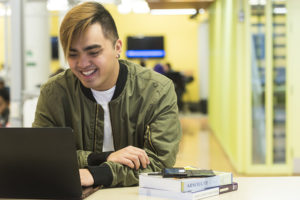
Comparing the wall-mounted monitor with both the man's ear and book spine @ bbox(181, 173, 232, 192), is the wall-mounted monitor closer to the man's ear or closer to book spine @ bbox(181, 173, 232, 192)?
the man's ear

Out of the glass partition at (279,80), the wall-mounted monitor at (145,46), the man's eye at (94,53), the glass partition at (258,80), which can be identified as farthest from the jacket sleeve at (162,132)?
the wall-mounted monitor at (145,46)

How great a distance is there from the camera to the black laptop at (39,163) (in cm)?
176

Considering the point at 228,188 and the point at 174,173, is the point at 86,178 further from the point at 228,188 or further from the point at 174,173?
the point at 228,188

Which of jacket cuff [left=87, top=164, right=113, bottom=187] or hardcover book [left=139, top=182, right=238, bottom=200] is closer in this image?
hardcover book [left=139, top=182, right=238, bottom=200]

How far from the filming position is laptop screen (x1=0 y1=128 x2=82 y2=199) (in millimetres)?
1760

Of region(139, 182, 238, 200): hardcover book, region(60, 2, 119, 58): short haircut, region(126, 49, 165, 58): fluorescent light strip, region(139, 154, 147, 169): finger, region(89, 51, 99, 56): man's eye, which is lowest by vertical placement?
region(139, 182, 238, 200): hardcover book

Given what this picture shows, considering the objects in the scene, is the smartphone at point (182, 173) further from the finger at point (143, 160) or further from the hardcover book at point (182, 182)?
the finger at point (143, 160)

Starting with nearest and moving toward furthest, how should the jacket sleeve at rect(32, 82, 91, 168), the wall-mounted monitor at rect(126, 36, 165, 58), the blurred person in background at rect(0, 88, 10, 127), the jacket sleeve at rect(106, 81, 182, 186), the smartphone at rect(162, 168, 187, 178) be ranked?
the smartphone at rect(162, 168, 187, 178) → the jacket sleeve at rect(106, 81, 182, 186) → the jacket sleeve at rect(32, 82, 91, 168) → the blurred person in background at rect(0, 88, 10, 127) → the wall-mounted monitor at rect(126, 36, 165, 58)

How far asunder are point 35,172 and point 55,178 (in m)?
0.07

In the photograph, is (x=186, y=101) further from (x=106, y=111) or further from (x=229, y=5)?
(x=106, y=111)

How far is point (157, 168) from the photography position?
2.29 meters

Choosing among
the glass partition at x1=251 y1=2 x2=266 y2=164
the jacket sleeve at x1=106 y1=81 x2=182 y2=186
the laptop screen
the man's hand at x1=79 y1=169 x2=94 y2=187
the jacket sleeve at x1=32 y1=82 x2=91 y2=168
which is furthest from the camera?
the glass partition at x1=251 y1=2 x2=266 y2=164

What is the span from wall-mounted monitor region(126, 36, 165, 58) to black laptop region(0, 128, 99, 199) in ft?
54.0

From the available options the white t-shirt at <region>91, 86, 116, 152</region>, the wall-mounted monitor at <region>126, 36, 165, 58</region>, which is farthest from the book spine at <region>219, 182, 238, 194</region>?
the wall-mounted monitor at <region>126, 36, 165, 58</region>
